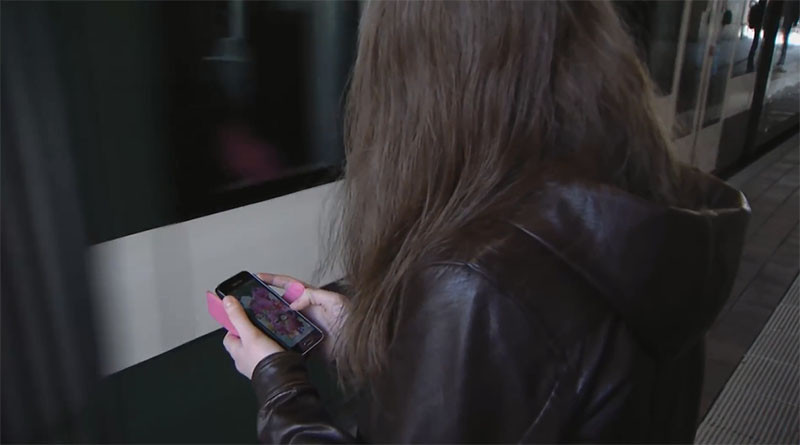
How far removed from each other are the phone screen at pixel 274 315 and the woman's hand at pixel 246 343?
0.11 ft

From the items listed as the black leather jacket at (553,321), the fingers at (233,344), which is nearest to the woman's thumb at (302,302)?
the fingers at (233,344)

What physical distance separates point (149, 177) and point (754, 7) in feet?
16.0

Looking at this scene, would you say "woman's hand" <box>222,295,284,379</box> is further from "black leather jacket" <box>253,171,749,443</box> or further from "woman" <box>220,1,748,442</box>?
"black leather jacket" <box>253,171,749,443</box>

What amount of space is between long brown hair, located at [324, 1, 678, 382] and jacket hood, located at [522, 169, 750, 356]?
0.04 m

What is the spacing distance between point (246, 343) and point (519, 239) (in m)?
0.47

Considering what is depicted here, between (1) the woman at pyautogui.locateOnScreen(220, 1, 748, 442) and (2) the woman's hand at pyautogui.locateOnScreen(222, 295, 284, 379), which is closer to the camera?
(1) the woman at pyautogui.locateOnScreen(220, 1, 748, 442)

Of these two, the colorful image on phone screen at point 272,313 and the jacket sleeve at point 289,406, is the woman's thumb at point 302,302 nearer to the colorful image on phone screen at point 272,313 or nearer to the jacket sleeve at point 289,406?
the colorful image on phone screen at point 272,313

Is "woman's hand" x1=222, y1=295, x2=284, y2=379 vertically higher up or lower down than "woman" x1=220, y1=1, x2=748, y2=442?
lower down

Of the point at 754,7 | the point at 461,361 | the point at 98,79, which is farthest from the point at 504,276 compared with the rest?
the point at 754,7

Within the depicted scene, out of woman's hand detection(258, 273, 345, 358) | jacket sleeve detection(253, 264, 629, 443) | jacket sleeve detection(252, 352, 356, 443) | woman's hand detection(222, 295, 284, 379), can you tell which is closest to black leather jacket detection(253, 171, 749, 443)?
jacket sleeve detection(253, 264, 629, 443)

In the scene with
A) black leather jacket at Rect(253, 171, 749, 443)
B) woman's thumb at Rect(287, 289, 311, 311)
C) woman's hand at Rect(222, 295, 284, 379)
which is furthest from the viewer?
woman's thumb at Rect(287, 289, 311, 311)

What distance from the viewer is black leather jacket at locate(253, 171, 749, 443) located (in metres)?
0.59

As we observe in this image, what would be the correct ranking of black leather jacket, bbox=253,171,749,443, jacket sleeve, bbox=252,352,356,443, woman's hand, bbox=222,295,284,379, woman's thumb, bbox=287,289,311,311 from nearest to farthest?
black leather jacket, bbox=253,171,749,443 → jacket sleeve, bbox=252,352,356,443 → woman's hand, bbox=222,295,284,379 → woman's thumb, bbox=287,289,311,311

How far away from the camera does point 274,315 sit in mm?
1006
